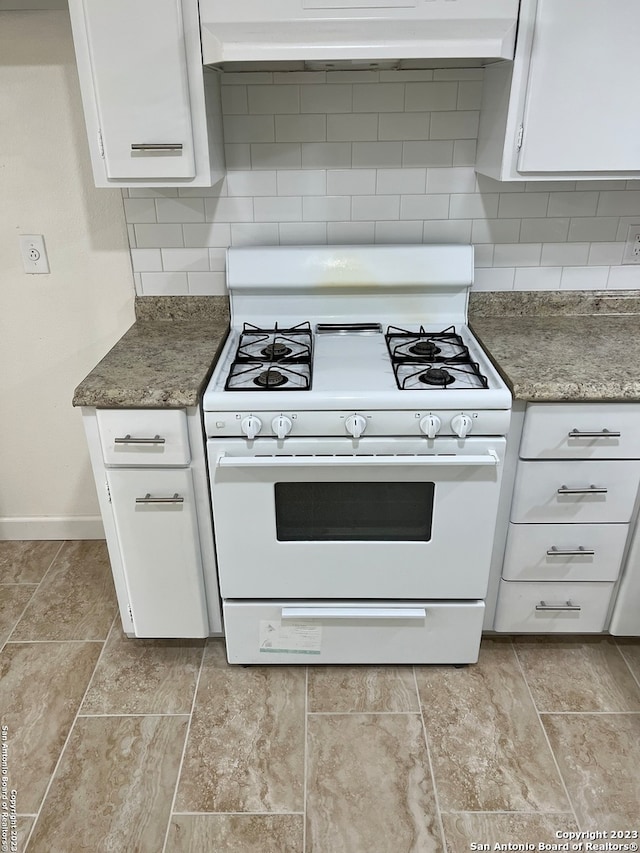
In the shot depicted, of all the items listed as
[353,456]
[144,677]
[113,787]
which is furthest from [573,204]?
[113,787]

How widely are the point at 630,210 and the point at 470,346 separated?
72 centimetres

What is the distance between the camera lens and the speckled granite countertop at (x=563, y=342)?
5.61 ft

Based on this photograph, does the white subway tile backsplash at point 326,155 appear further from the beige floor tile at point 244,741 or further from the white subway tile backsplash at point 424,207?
the beige floor tile at point 244,741

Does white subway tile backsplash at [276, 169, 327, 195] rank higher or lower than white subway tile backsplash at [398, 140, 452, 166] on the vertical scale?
lower

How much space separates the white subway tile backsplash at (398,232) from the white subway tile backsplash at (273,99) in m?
0.44

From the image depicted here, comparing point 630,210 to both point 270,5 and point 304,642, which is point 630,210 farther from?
point 304,642

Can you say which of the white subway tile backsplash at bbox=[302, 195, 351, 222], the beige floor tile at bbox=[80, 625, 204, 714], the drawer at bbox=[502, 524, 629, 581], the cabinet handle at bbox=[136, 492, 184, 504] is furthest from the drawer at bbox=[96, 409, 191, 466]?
the drawer at bbox=[502, 524, 629, 581]

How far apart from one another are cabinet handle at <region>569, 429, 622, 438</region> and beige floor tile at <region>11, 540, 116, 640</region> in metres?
1.62

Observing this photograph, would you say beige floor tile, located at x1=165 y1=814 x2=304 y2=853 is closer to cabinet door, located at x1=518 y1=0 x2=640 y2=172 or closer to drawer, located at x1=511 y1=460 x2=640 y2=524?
drawer, located at x1=511 y1=460 x2=640 y2=524

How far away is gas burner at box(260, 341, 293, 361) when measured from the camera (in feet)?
6.36

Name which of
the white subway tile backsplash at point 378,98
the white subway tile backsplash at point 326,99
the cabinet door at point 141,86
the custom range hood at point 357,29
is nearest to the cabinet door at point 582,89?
the custom range hood at point 357,29

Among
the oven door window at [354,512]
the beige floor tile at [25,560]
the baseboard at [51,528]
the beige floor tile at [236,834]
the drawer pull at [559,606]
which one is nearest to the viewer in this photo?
the beige floor tile at [236,834]

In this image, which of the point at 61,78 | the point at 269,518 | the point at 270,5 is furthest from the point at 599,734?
the point at 61,78

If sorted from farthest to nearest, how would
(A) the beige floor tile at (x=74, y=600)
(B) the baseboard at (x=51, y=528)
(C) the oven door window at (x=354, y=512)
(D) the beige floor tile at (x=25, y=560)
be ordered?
(B) the baseboard at (x=51, y=528) < (D) the beige floor tile at (x=25, y=560) < (A) the beige floor tile at (x=74, y=600) < (C) the oven door window at (x=354, y=512)
